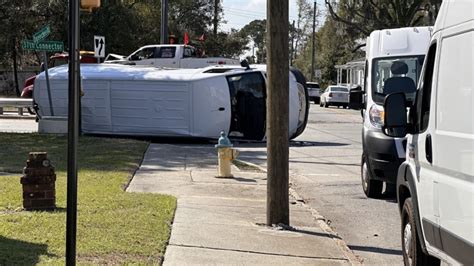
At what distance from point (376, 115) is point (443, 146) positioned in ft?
19.4

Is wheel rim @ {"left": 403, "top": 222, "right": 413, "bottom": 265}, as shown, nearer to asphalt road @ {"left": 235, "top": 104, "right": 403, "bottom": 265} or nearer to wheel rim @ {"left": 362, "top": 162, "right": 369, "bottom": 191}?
asphalt road @ {"left": 235, "top": 104, "right": 403, "bottom": 265}

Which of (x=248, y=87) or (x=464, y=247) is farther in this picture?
(x=248, y=87)

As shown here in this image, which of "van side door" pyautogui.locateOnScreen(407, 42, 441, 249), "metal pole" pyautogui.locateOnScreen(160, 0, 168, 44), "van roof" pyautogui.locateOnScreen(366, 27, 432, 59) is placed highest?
"metal pole" pyautogui.locateOnScreen(160, 0, 168, 44)

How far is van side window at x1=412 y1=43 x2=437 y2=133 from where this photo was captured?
550 cm

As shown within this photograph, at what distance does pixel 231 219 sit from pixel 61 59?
26.8 meters

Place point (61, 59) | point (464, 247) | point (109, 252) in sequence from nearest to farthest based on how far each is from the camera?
point (464, 247) → point (109, 252) → point (61, 59)

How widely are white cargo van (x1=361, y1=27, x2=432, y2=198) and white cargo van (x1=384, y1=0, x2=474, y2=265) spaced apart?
4.17 meters

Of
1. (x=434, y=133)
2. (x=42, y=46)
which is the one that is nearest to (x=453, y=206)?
(x=434, y=133)

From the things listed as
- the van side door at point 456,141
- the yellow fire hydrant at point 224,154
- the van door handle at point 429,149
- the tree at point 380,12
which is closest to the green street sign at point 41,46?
the yellow fire hydrant at point 224,154

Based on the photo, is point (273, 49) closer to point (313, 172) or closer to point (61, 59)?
point (313, 172)

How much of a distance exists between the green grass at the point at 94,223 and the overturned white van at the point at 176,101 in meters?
6.67

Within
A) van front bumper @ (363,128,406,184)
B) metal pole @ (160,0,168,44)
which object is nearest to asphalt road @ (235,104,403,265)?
van front bumper @ (363,128,406,184)

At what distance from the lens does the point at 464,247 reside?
4312 mm

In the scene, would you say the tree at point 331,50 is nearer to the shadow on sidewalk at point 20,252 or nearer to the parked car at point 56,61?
the parked car at point 56,61
